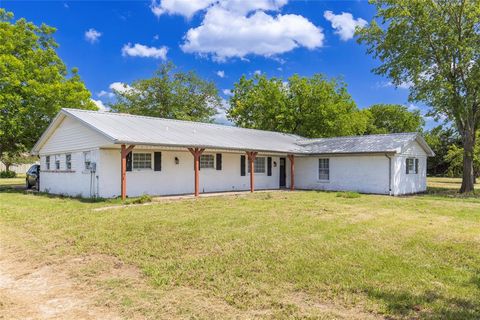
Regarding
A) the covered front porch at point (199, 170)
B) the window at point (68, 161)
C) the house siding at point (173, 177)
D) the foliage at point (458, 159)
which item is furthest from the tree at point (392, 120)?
the window at point (68, 161)

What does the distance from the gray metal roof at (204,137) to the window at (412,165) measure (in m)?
1.15

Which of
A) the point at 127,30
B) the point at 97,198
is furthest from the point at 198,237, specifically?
the point at 127,30

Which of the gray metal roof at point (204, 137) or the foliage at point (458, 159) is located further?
the foliage at point (458, 159)

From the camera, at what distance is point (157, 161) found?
16.7 m

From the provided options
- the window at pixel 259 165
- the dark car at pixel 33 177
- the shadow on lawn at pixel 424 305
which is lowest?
the shadow on lawn at pixel 424 305

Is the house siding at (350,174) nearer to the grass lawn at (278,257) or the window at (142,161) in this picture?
the grass lawn at (278,257)

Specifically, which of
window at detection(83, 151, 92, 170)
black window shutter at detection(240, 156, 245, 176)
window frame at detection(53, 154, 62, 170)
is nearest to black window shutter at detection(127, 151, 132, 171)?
window at detection(83, 151, 92, 170)

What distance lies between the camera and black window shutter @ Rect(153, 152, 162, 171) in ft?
54.4

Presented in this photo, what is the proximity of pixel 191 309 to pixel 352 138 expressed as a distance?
19446 mm

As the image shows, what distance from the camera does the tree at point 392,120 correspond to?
170 ft

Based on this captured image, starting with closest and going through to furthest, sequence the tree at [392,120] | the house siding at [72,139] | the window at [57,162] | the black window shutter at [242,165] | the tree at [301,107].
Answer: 1. the house siding at [72,139]
2. the window at [57,162]
3. the black window shutter at [242,165]
4. the tree at [301,107]
5. the tree at [392,120]

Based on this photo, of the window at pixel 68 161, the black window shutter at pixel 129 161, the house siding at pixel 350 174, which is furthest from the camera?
the house siding at pixel 350 174

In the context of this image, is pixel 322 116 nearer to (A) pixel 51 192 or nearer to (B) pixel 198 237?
(A) pixel 51 192

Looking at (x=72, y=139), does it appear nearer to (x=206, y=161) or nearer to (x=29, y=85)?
(x=206, y=161)
